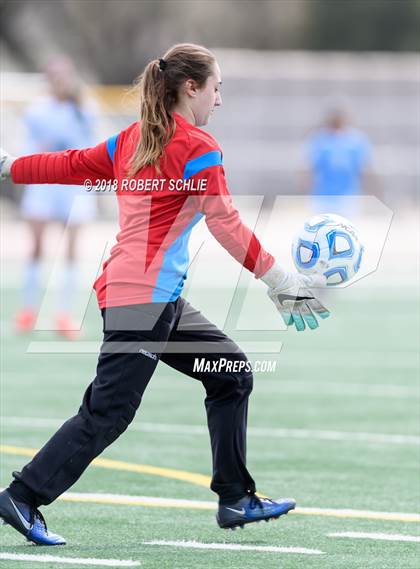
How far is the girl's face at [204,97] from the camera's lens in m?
5.87

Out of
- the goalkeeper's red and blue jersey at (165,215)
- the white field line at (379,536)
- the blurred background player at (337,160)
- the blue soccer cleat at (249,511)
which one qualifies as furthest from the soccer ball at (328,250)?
the blurred background player at (337,160)

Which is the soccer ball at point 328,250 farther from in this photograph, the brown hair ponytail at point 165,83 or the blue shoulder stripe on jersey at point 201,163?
the brown hair ponytail at point 165,83

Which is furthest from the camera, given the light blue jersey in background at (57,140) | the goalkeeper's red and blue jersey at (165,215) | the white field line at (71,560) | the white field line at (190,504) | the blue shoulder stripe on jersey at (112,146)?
the light blue jersey in background at (57,140)

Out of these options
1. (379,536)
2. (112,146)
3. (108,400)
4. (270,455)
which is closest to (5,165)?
(112,146)

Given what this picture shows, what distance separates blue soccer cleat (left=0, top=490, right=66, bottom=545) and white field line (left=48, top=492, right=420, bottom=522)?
955mm

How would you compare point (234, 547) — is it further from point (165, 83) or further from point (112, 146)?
point (165, 83)

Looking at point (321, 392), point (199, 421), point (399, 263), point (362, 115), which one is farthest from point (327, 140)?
point (362, 115)

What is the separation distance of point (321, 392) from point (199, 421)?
1636 millimetres

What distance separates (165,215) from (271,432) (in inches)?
131

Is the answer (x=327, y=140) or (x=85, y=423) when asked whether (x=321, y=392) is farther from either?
(x=327, y=140)

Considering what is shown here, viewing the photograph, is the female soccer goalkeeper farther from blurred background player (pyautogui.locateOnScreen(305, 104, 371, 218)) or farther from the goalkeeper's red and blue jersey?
blurred background player (pyautogui.locateOnScreen(305, 104, 371, 218))

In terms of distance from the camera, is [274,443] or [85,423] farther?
[274,443]

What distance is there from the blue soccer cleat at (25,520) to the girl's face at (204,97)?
1.72 metres

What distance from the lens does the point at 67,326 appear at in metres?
13.5
